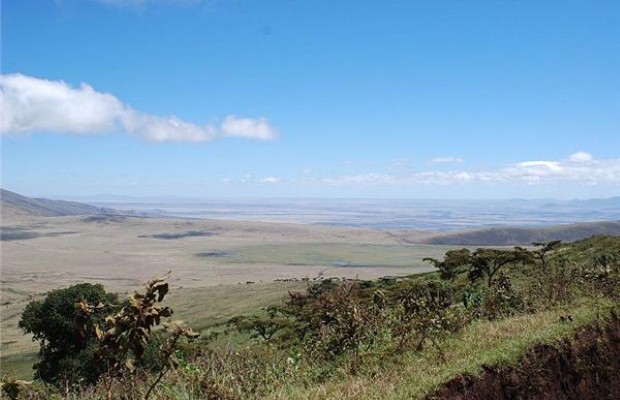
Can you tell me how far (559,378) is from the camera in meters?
5.36

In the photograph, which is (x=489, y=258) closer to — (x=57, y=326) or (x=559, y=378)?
(x=57, y=326)

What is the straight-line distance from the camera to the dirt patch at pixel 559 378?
4844 millimetres

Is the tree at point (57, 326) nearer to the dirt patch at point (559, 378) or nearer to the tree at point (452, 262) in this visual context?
the tree at point (452, 262)

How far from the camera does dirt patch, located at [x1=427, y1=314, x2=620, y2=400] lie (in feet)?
15.9

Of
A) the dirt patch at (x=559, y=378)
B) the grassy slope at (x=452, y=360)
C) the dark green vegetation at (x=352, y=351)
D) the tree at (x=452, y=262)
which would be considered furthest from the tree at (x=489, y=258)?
the dirt patch at (x=559, y=378)

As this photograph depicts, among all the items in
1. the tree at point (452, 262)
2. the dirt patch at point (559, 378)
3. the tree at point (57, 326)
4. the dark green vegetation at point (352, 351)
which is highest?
the dirt patch at point (559, 378)

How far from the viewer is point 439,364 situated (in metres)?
8.45

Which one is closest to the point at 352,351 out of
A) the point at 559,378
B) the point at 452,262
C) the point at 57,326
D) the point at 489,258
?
the point at 559,378

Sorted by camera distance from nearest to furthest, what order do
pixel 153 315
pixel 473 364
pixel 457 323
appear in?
pixel 153 315, pixel 473 364, pixel 457 323

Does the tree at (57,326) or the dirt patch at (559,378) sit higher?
the dirt patch at (559,378)

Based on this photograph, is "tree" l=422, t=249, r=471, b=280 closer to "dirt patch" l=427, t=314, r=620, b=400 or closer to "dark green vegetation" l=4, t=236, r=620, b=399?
"dark green vegetation" l=4, t=236, r=620, b=399

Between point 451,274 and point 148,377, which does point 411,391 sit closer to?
point 148,377

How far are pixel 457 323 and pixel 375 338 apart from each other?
201cm

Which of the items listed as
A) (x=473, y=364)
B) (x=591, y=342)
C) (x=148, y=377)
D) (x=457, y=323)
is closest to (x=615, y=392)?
(x=591, y=342)
